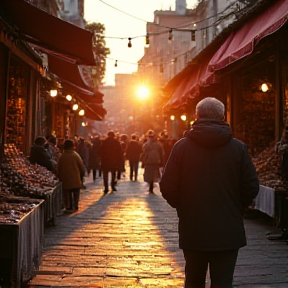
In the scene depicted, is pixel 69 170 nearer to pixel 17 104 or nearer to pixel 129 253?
pixel 17 104

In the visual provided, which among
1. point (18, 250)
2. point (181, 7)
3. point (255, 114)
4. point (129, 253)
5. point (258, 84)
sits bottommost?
point (129, 253)

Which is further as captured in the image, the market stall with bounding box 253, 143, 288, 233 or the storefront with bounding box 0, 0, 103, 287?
the market stall with bounding box 253, 143, 288, 233

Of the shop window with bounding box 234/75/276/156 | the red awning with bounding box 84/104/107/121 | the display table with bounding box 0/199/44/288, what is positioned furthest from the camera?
the red awning with bounding box 84/104/107/121

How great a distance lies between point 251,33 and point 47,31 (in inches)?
152

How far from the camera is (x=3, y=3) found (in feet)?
26.5

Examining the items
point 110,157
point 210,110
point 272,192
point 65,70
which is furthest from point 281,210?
point 110,157

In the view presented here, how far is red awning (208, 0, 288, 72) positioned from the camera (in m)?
8.63

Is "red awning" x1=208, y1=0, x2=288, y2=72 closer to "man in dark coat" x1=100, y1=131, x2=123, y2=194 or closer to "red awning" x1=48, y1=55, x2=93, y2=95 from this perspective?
"red awning" x1=48, y1=55, x2=93, y2=95

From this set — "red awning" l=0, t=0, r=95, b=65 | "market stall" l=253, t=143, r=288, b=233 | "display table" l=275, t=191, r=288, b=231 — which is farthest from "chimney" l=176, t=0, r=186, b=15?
"display table" l=275, t=191, r=288, b=231

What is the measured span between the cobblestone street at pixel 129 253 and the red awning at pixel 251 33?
334 cm

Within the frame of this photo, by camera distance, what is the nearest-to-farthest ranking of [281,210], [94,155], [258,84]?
1. [281,210]
2. [258,84]
3. [94,155]

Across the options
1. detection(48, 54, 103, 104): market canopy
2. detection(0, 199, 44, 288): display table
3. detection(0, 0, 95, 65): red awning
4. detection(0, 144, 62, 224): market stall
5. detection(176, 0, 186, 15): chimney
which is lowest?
detection(0, 199, 44, 288): display table

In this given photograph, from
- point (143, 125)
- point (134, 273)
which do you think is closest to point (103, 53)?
point (143, 125)

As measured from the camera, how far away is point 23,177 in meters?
9.69
